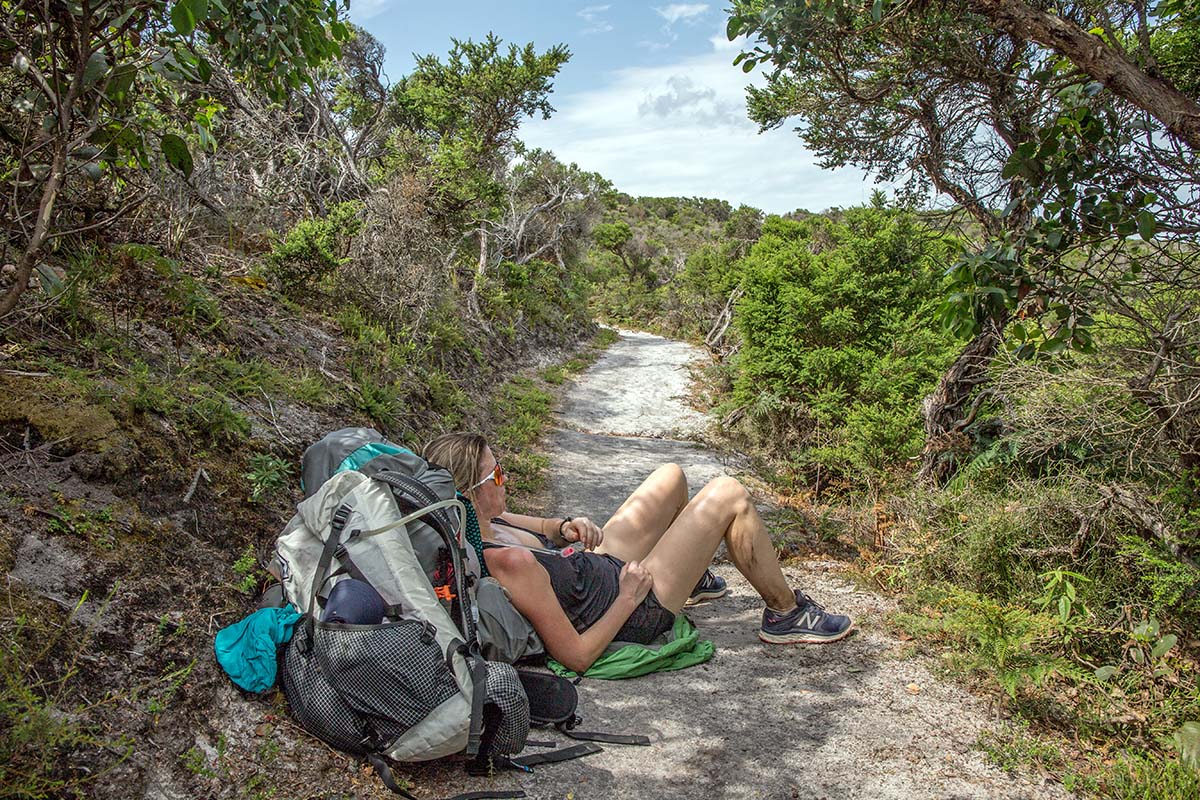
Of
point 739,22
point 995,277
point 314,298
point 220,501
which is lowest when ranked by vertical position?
point 220,501

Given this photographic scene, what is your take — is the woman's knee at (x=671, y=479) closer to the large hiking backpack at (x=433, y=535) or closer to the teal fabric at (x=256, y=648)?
the large hiking backpack at (x=433, y=535)

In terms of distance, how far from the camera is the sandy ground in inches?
103

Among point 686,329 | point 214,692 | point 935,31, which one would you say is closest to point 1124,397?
point 935,31

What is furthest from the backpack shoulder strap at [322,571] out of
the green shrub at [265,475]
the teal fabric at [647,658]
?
the green shrub at [265,475]

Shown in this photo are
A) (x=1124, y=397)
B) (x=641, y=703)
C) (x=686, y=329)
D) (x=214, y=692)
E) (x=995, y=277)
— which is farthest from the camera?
(x=686, y=329)

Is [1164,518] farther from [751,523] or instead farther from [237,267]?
[237,267]

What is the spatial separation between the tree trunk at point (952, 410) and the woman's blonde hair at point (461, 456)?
13.5 ft

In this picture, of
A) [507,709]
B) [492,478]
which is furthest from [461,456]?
[507,709]

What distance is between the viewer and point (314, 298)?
7047 millimetres

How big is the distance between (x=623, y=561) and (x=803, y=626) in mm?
1058

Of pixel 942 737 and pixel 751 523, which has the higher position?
pixel 751 523

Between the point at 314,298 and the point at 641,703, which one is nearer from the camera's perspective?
the point at 641,703

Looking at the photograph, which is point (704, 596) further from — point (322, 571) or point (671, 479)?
point (322, 571)

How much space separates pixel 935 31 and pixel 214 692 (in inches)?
214
